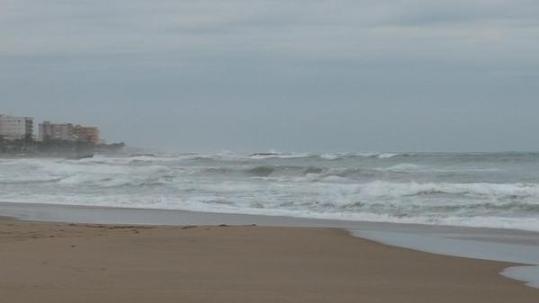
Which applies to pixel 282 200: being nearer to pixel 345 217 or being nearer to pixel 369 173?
pixel 345 217

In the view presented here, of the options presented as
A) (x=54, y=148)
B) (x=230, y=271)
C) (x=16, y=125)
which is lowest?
(x=230, y=271)

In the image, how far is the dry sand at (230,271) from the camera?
5750mm

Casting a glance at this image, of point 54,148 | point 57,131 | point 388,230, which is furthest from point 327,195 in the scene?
point 57,131

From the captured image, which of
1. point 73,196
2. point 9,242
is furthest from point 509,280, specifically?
point 73,196

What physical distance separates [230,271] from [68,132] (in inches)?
3158

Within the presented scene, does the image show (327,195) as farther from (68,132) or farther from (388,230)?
(68,132)

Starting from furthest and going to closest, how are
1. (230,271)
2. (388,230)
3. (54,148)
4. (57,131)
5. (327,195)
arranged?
1. (57,131)
2. (54,148)
3. (327,195)
4. (388,230)
5. (230,271)

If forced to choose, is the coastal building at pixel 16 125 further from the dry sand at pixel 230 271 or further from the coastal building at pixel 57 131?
the dry sand at pixel 230 271

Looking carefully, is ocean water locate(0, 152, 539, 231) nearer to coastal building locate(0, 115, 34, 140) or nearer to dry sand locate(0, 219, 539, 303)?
dry sand locate(0, 219, 539, 303)

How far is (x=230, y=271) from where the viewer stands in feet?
23.3

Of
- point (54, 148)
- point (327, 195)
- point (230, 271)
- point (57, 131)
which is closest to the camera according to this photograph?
point (230, 271)

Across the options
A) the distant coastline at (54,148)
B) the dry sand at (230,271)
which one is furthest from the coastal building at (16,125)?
the dry sand at (230,271)

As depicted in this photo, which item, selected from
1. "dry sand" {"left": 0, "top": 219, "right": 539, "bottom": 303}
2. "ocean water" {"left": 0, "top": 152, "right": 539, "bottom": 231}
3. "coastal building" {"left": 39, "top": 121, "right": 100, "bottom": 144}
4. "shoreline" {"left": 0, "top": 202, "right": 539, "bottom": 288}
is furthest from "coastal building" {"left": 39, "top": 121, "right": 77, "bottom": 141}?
"dry sand" {"left": 0, "top": 219, "right": 539, "bottom": 303}

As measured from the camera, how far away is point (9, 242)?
8906 mm
